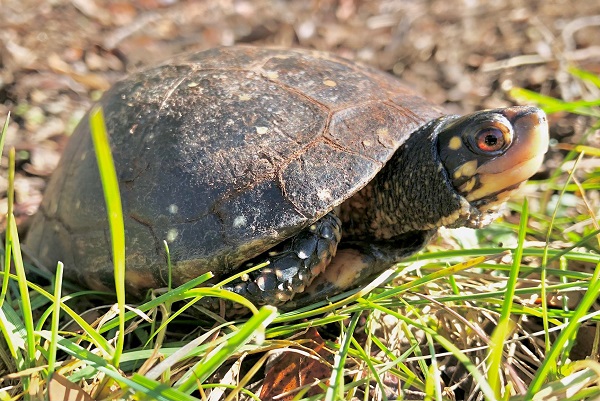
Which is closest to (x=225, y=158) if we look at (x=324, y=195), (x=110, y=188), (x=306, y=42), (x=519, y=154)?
(x=324, y=195)

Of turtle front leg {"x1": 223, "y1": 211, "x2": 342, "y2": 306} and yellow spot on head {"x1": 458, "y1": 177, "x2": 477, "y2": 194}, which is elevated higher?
yellow spot on head {"x1": 458, "y1": 177, "x2": 477, "y2": 194}

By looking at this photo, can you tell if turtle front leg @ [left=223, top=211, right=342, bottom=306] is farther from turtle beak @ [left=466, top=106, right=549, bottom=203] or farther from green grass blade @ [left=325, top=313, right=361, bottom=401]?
turtle beak @ [left=466, top=106, right=549, bottom=203]

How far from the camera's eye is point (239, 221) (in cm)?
148

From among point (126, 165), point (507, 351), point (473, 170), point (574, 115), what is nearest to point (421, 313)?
point (507, 351)

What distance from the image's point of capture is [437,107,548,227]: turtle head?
149 cm

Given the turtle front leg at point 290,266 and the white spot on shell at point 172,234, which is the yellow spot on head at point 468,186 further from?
the white spot on shell at point 172,234

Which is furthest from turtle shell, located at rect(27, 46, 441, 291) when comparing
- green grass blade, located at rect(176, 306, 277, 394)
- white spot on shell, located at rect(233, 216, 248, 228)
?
green grass blade, located at rect(176, 306, 277, 394)

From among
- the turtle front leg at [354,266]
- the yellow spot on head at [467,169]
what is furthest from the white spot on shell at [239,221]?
the yellow spot on head at [467,169]

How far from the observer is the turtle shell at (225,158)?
1.50 metres

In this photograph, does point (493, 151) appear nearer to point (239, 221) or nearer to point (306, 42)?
point (239, 221)

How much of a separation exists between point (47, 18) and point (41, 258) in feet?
7.30

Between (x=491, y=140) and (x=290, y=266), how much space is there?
2.23 ft

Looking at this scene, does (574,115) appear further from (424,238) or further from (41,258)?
(41,258)

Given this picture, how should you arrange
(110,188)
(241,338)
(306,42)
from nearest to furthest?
1. (110,188)
2. (241,338)
3. (306,42)
